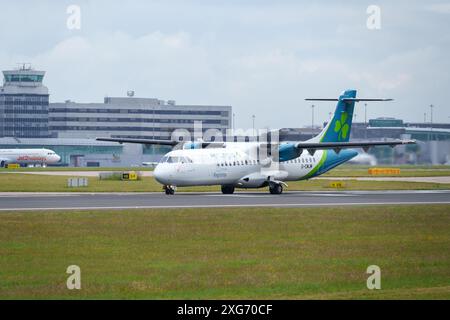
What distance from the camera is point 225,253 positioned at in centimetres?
2639

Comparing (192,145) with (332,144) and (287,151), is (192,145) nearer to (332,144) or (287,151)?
(287,151)

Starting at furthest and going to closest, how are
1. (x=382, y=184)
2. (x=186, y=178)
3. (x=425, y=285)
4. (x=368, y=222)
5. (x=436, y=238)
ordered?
(x=382, y=184) < (x=186, y=178) < (x=368, y=222) < (x=436, y=238) < (x=425, y=285)

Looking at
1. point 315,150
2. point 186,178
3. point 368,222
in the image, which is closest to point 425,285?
point 368,222

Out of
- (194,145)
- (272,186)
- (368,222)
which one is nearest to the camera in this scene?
(368,222)

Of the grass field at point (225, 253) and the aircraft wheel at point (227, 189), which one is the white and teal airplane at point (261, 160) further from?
the grass field at point (225, 253)

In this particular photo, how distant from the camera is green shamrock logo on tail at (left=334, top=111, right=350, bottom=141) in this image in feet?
201

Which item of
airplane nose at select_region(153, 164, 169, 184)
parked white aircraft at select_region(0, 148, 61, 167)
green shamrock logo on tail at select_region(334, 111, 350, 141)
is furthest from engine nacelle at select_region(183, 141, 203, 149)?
parked white aircraft at select_region(0, 148, 61, 167)

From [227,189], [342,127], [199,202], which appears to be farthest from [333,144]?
[199,202]

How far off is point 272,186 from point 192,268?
111 feet

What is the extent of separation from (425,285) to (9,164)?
136 metres

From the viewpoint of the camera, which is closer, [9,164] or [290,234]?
[290,234]

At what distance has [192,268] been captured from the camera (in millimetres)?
23375

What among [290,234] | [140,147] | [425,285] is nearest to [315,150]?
[290,234]

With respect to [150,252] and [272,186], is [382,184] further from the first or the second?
[150,252]
